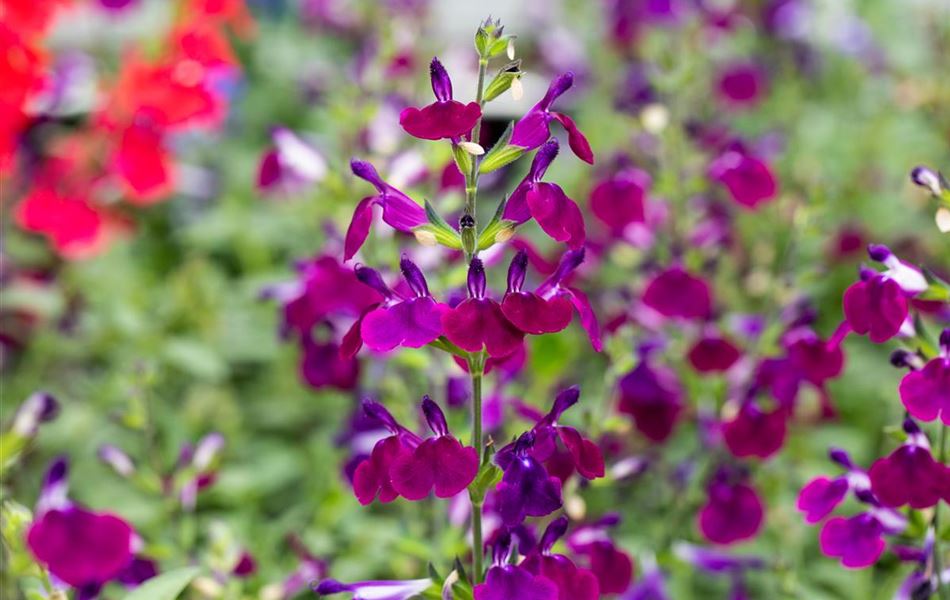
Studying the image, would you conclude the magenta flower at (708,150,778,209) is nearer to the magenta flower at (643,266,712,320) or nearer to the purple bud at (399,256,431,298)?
Result: the magenta flower at (643,266,712,320)

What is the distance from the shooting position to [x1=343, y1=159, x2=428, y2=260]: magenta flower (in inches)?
43.4

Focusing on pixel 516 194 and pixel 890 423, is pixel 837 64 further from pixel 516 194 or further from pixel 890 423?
pixel 516 194

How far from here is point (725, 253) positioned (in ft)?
7.06

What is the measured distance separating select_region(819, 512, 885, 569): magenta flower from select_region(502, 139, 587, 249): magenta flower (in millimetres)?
450

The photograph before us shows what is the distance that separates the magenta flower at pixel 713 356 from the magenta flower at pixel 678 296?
1.9 inches

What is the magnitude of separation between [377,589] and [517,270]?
34 cm

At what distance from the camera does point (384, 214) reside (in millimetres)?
1130

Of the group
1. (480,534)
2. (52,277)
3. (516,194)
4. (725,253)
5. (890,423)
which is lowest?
(52,277)

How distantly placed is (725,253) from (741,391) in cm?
44

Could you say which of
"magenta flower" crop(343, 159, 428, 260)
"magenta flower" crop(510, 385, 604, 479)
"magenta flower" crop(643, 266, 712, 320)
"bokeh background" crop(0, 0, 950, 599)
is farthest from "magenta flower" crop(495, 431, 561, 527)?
"magenta flower" crop(643, 266, 712, 320)

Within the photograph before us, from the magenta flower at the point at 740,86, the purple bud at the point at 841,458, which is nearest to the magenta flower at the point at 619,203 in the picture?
the purple bud at the point at 841,458

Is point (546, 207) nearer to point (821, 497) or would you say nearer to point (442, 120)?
point (442, 120)

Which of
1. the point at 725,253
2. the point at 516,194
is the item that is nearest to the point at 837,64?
the point at 725,253

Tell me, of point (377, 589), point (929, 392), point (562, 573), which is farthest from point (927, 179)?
point (377, 589)
